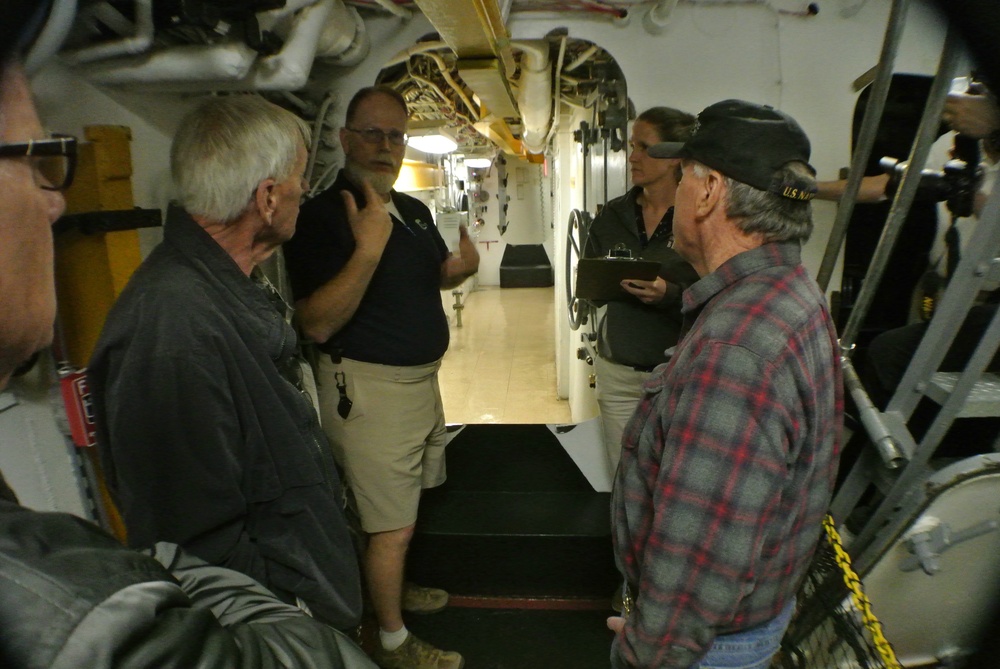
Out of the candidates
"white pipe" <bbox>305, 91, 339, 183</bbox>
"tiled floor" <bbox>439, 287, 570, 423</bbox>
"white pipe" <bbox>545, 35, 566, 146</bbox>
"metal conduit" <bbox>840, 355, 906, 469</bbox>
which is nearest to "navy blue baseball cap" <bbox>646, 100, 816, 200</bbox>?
"metal conduit" <bbox>840, 355, 906, 469</bbox>

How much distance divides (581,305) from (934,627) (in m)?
1.95

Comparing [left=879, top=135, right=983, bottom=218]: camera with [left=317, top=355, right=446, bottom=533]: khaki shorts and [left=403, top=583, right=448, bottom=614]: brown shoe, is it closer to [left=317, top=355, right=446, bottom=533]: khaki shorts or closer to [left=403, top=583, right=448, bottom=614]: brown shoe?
[left=317, top=355, right=446, bottom=533]: khaki shorts

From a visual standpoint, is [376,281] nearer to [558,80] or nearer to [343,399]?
[343,399]

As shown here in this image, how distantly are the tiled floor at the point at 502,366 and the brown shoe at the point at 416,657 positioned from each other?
2.65 m

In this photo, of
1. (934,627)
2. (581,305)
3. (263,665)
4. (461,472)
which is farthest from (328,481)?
(581,305)

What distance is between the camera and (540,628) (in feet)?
6.96

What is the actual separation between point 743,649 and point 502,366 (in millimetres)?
4975

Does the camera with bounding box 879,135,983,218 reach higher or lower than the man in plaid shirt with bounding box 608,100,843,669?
higher

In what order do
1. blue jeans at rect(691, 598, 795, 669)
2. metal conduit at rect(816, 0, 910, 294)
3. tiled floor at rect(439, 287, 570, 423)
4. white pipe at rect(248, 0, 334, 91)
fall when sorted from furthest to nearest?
1. tiled floor at rect(439, 287, 570, 423)
2. white pipe at rect(248, 0, 334, 91)
3. metal conduit at rect(816, 0, 910, 294)
4. blue jeans at rect(691, 598, 795, 669)

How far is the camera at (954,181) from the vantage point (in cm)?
176

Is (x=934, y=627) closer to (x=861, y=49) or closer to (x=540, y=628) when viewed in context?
(x=540, y=628)

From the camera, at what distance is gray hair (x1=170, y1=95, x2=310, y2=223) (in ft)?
3.61

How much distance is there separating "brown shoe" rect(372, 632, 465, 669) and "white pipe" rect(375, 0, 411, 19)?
2.23m

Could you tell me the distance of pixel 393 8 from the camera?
75.7 inches
